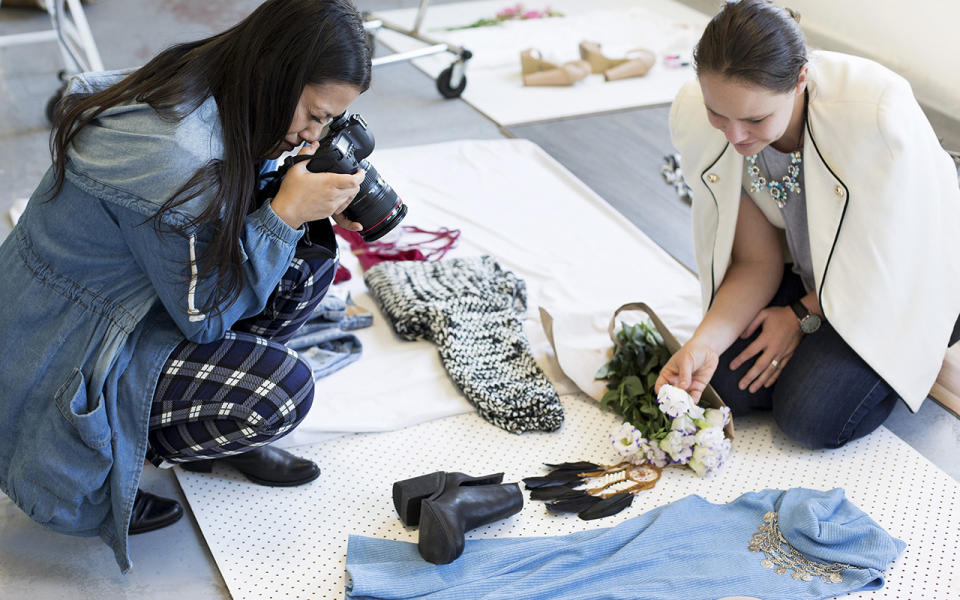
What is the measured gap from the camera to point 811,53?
6.10 ft

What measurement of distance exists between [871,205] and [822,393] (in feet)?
1.27

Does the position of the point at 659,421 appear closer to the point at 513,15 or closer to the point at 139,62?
the point at 139,62

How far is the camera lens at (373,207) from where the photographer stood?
1681 millimetres

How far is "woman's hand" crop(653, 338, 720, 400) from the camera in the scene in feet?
6.37

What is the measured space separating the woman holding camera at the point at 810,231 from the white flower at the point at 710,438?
9 centimetres

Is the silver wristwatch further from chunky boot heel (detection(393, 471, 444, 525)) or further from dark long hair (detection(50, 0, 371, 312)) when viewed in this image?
dark long hair (detection(50, 0, 371, 312))

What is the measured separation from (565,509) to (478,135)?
1.90 metres

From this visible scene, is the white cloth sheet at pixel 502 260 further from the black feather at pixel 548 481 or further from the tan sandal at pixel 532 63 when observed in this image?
the tan sandal at pixel 532 63

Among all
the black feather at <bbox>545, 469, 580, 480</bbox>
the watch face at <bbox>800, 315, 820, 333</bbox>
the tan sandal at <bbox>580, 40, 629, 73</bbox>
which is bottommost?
the tan sandal at <bbox>580, 40, 629, 73</bbox>

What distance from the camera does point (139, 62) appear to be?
396 centimetres

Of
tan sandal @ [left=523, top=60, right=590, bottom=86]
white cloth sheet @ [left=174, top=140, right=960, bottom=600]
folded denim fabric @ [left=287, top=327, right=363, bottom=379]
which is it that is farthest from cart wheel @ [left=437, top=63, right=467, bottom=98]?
folded denim fabric @ [left=287, top=327, right=363, bottom=379]

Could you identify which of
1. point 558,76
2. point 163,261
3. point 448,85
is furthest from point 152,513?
point 558,76

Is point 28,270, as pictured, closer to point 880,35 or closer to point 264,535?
point 264,535

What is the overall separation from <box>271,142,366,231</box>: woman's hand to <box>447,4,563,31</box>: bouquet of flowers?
10.5ft
